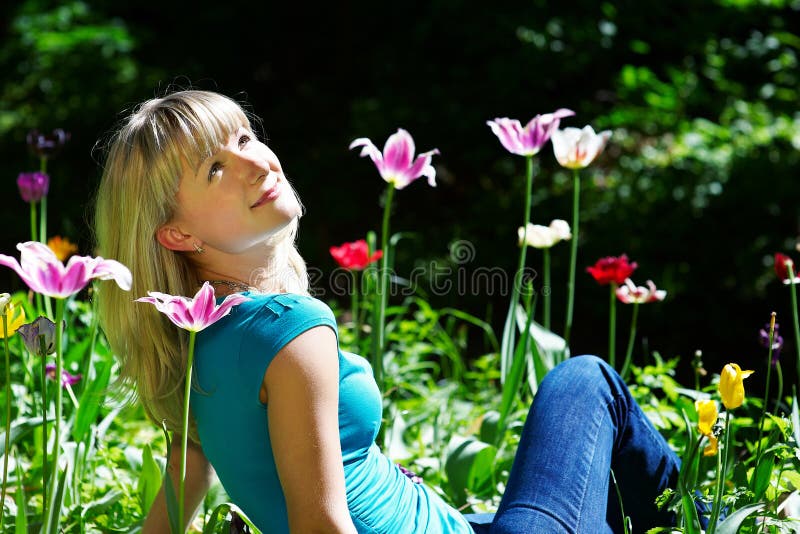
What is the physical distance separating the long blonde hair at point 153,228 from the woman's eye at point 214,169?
0.09 feet

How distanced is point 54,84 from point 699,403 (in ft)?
22.0

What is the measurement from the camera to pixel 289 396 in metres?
1.16

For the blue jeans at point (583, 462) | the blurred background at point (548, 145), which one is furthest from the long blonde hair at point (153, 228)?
the blurred background at point (548, 145)

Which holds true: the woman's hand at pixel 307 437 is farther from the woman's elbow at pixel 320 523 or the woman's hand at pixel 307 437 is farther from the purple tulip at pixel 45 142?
the purple tulip at pixel 45 142

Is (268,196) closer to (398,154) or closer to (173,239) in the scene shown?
(173,239)

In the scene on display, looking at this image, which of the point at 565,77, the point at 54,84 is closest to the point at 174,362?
the point at 565,77

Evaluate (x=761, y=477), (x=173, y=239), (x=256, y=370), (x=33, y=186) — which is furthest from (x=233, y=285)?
(x=33, y=186)

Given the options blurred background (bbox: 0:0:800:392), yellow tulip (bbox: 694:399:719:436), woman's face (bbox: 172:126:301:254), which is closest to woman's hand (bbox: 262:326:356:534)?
woman's face (bbox: 172:126:301:254)

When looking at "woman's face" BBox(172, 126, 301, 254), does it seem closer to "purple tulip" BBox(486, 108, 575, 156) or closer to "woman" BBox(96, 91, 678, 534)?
"woman" BBox(96, 91, 678, 534)

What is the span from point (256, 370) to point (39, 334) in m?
0.33

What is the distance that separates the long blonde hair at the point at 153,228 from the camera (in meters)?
1.34

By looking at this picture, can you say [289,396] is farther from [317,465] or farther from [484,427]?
[484,427]

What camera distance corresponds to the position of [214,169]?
4.46ft

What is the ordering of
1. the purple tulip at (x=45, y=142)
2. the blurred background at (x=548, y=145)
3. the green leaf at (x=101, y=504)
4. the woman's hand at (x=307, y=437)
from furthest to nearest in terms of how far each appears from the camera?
the blurred background at (x=548, y=145)
the purple tulip at (x=45, y=142)
the green leaf at (x=101, y=504)
the woman's hand at (x=307, y=437)
